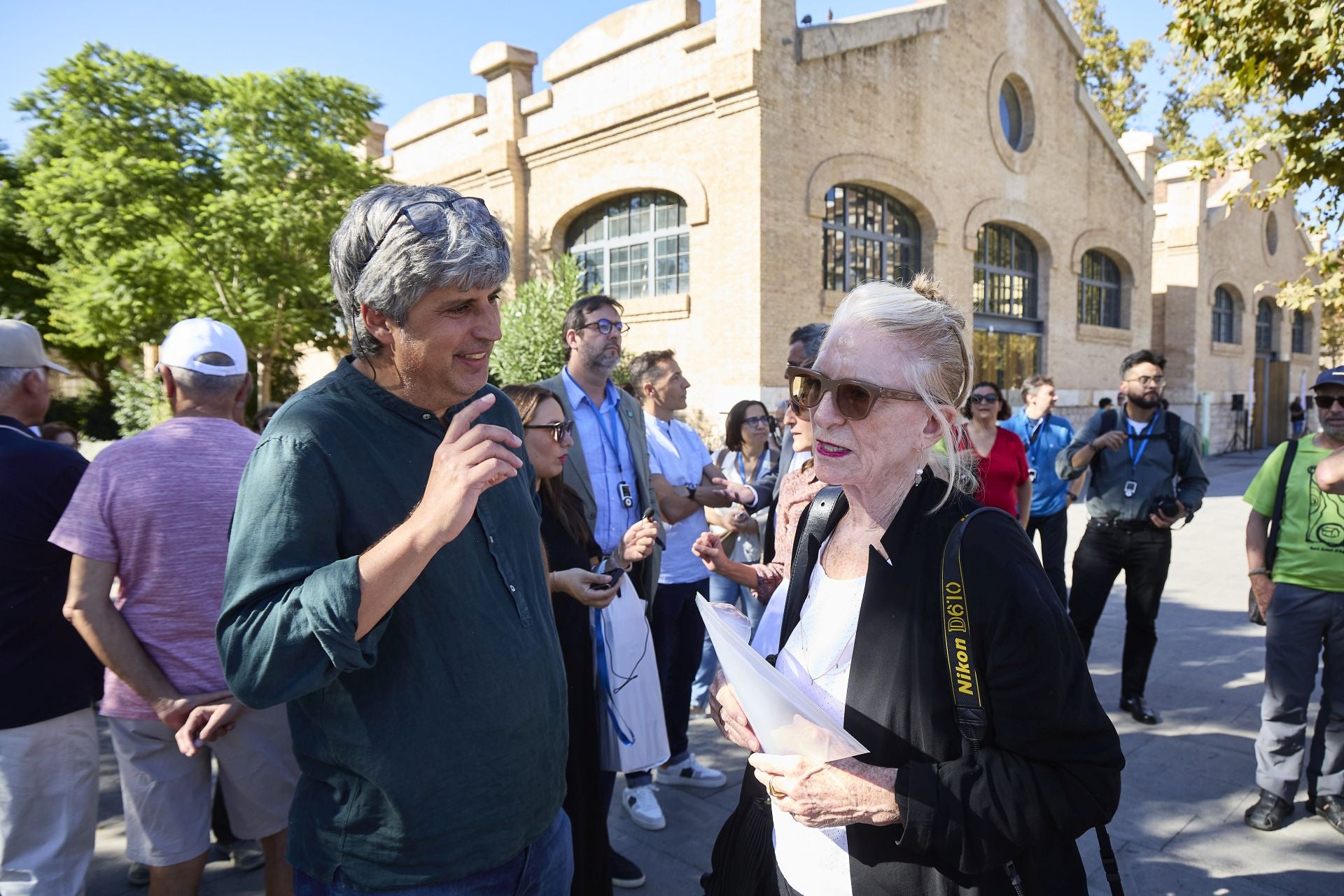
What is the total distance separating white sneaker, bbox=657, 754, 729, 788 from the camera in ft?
13.7

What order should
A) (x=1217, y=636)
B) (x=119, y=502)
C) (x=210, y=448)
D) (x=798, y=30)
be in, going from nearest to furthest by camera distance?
(x=119, y=502), (x=210, y=448), (x=1217, y=636), (x=798, y=30)

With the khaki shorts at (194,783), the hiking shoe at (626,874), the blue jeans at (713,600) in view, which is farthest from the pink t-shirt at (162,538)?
the blue jeans at (713,600)

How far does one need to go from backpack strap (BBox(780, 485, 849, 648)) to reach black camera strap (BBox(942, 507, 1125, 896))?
0.41 meters

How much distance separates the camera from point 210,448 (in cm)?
262

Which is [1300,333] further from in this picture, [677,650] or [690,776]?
[690,776]

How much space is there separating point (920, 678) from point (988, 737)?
0.52 ft

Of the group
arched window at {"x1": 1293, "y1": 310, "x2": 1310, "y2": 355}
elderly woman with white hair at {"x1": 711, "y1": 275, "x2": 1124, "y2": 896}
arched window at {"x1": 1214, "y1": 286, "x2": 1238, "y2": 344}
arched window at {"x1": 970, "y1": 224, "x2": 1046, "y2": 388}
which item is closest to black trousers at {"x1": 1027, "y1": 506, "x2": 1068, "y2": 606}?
elderly woman with white hair at {"x1": 711, "y1": 275, "x2": 1124, "y2": 896}

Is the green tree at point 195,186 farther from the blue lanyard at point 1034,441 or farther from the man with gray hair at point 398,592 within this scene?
the man with gray hair at point 398,592

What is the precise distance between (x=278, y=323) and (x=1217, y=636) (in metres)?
16.3

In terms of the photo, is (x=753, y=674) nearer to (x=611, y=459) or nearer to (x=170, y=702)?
(x=170, y=702)

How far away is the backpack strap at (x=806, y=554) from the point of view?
1831 millimetres

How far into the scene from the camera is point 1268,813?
3.66 metres

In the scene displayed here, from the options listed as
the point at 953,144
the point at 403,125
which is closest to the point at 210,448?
the point at 953,144

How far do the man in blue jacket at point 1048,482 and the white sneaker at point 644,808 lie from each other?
3532 mm
